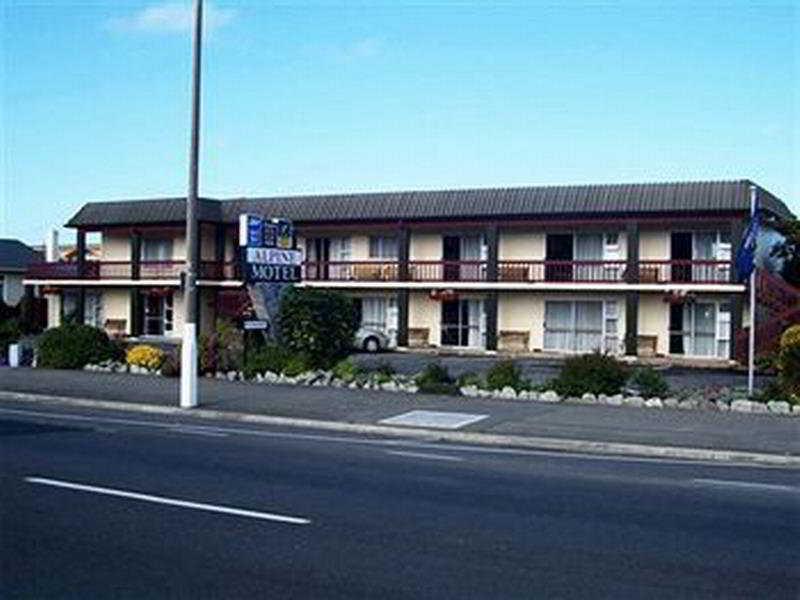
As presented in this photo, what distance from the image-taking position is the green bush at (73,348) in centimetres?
2814

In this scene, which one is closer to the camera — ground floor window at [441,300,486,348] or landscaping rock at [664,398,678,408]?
landscaping rock at [664,398,678,408]

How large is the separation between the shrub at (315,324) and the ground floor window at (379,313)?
58.9 ft

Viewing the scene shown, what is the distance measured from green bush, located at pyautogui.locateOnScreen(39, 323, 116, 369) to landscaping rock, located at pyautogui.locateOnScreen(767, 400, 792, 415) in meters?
17.0

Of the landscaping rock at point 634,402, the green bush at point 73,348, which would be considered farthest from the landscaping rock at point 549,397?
the green bush at point 73,348

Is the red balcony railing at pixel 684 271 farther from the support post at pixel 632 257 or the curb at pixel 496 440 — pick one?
the curb at pixel 496 440

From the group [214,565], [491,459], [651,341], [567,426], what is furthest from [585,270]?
[214,565]

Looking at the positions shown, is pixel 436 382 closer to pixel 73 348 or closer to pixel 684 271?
pixel 73 348

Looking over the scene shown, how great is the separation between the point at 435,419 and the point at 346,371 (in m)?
6.50

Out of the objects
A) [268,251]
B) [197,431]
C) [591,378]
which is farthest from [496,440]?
[268,251]

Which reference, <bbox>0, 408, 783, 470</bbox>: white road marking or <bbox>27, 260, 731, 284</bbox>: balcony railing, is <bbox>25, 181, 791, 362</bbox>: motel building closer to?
<bbox>27, 260, 731, 284</bbox>: balcony railing

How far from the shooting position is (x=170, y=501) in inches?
387

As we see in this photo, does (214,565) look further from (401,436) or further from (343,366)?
(343,366)

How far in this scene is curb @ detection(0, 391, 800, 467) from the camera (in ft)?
47.1

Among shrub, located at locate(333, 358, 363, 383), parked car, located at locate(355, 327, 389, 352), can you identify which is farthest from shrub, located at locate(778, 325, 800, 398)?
parked car, located at locate(355, 327, 389, 352)
